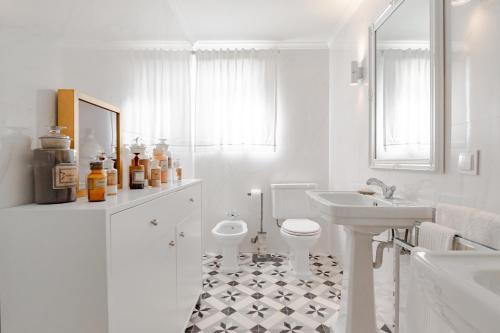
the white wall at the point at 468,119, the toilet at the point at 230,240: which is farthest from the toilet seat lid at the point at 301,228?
the white wall at the point at 468,119

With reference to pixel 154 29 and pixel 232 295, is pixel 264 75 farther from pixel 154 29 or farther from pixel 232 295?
pixel 232 295

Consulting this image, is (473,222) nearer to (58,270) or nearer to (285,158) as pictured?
(58,270)

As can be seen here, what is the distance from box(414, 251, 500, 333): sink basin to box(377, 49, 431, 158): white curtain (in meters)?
1.03

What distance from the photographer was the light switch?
103 cm

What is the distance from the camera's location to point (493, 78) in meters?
0.95

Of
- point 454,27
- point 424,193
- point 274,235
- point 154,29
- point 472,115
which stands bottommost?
point 274,235

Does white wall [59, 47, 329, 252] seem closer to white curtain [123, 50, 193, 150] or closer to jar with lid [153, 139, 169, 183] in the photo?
white curtain [123, 50, 193, 150]

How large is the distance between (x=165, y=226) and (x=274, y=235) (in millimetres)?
2027

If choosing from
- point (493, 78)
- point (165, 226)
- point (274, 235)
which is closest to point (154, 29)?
point (165, 226)

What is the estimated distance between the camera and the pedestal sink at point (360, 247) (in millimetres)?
1203

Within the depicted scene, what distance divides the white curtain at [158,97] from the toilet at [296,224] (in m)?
1.20

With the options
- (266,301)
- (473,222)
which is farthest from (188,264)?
(473,222)

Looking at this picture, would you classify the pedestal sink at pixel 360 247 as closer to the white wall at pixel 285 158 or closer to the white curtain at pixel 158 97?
the white curtain at pixel 158 97

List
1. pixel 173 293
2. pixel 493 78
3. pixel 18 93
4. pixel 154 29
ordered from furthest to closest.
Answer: pixel 154 29 → pixel 173 293 → pixel 493 78 → pixel 18 93
